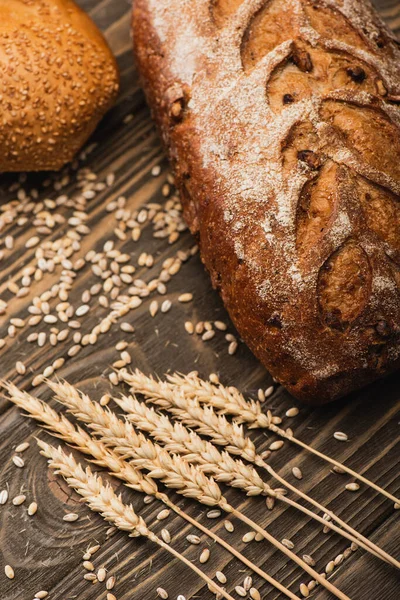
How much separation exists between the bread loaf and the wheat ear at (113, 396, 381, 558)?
25 centimetres

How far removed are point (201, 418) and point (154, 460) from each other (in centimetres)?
16

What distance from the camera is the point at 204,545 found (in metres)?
1.72

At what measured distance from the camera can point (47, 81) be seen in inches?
72.6

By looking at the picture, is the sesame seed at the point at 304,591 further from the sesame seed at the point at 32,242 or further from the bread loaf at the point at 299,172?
the sesame seed at the point at 32,242

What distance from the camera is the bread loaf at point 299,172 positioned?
5.01 ft

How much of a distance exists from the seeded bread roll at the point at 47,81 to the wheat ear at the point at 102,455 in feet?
2.34

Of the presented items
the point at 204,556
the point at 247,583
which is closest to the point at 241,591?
the point at 247,583

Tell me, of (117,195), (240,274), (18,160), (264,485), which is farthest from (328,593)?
(18,160)

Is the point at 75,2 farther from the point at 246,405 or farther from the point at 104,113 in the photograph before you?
the point at 246,405

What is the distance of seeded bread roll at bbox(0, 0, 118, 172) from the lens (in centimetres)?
183

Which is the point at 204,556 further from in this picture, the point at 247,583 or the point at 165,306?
the point at 165,306

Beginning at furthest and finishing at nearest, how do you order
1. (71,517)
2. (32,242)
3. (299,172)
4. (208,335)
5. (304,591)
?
(32,242)
(208,335)
(71,517)
(304,591)
(299,172)

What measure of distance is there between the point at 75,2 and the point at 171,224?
2.51ft

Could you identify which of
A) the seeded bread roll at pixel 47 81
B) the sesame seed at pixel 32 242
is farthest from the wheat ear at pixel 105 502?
the seeded bread roll at pixel 47 81
